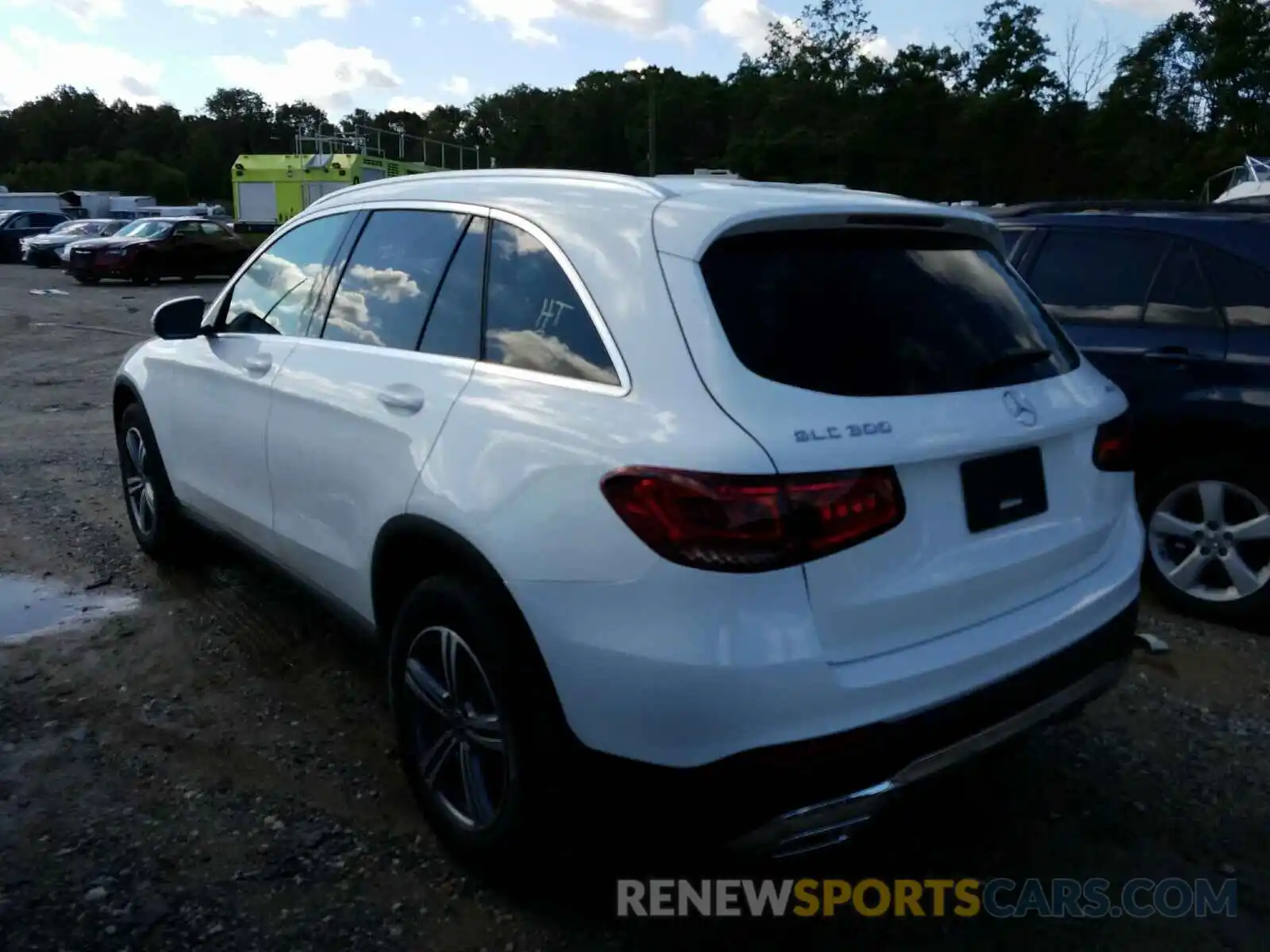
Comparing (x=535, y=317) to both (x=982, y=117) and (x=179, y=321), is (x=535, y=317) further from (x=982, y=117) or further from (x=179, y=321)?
(x=982, y=117)

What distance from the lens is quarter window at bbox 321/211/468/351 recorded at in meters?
3.45

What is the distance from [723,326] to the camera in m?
2.57

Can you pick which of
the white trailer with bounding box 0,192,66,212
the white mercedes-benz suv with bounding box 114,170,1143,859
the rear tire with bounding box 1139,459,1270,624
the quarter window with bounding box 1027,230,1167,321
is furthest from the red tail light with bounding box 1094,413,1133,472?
the white trailer with bounding box 0,192,66,212

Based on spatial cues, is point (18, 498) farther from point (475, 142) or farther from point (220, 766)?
point (475, 142)

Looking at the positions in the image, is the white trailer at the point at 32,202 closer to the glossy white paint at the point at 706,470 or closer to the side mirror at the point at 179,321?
the side mirror at the point at 179,321

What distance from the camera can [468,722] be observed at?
2.98 m

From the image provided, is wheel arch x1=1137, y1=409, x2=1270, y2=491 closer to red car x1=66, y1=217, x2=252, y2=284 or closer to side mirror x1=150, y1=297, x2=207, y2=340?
side mirror x1=150, y1=297, x2=207, y2=340

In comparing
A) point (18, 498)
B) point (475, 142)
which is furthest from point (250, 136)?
point (18, 498)

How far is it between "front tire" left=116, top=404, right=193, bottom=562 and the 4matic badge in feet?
12.1

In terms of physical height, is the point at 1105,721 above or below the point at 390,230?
below

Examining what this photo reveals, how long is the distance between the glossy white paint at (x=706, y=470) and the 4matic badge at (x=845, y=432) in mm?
20

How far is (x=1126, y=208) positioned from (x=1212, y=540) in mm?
1675

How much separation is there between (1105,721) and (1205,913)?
3.61 feet

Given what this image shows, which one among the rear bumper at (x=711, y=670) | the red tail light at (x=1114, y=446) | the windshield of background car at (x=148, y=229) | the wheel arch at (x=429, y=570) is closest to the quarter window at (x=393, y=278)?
the wheel arch at (x=429, y=570)
